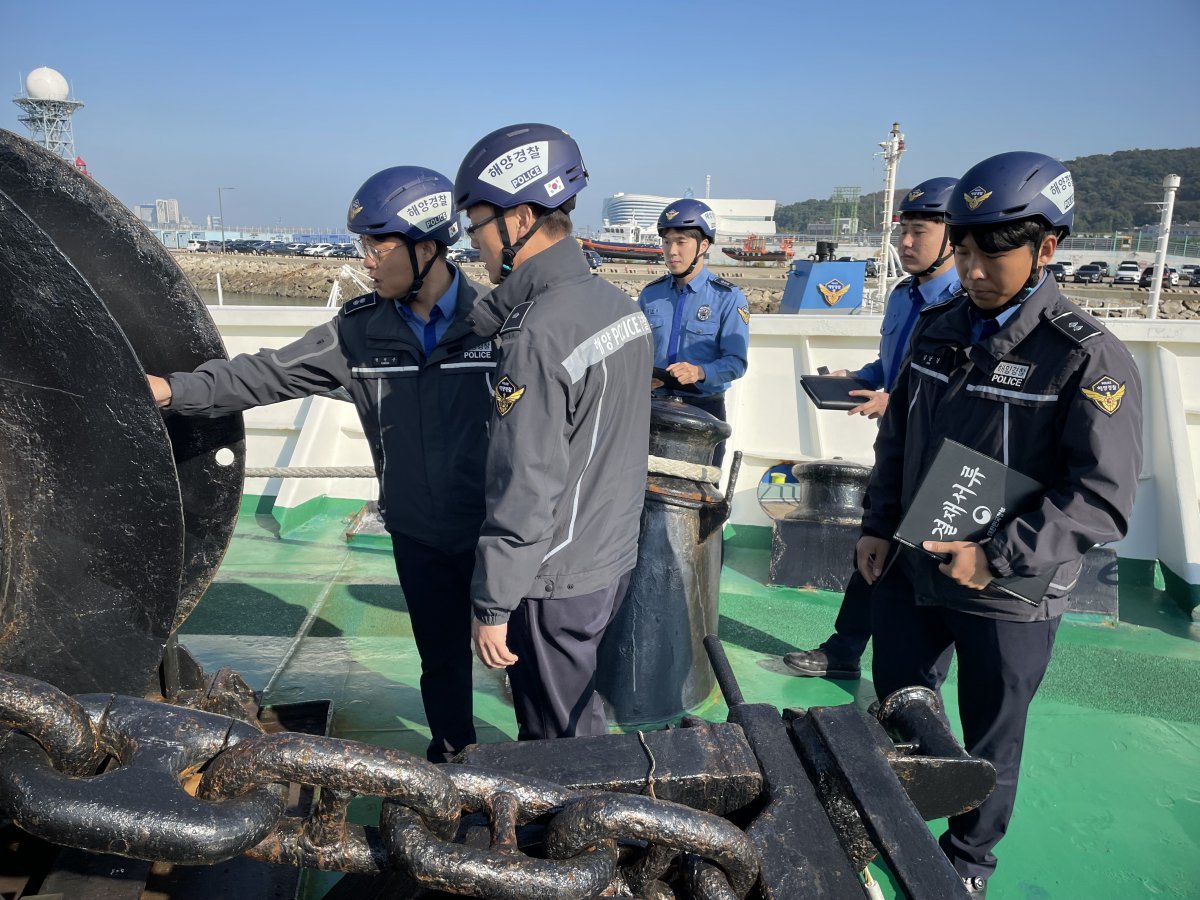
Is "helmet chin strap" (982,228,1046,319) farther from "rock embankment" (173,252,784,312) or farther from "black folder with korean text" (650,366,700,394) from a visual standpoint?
"rock embankment" (173,252,784,312)

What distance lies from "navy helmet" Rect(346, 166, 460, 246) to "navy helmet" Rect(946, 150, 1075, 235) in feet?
4.39

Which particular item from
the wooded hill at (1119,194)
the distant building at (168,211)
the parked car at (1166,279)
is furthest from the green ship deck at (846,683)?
the distant building at (168,211)

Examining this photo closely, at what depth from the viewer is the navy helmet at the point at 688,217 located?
16.6 feet

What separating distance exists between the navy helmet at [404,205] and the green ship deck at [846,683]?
177cm

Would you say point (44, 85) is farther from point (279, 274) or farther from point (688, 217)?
point (688, 217)

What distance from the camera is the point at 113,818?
1.16m

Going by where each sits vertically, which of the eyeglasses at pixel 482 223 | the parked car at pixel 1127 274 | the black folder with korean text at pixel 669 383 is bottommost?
the black folder with korean text at pixel 669 383

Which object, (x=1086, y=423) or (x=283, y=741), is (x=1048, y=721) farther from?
(x=283, y=741)

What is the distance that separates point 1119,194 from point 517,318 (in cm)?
15696

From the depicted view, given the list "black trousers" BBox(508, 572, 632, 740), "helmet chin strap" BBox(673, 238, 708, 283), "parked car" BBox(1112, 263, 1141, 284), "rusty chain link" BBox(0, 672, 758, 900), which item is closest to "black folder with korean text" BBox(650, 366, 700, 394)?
"helmet chin strap" BBox(673, 238, 708, 283)

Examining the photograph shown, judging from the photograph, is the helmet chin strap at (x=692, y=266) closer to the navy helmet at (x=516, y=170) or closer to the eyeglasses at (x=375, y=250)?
the eyeglasses at (x=375, y=250)

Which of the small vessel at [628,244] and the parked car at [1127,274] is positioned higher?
the small vessel at [628,244]

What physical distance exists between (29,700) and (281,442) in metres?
5.19

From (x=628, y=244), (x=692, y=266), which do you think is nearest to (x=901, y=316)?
(x=692, y=266)
